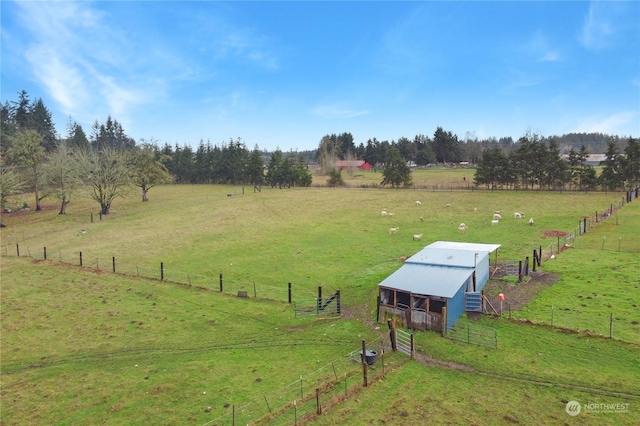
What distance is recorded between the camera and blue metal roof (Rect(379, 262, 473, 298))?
23203 millimetres

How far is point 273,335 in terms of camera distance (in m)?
23.2

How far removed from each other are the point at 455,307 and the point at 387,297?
12.8 feet

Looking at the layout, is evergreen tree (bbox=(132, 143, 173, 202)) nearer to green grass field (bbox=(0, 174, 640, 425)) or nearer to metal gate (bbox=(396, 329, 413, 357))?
green grass field (bbox=(0, 174, 640, 425))

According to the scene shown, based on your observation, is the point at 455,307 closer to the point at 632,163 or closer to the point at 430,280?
the point at 430,280

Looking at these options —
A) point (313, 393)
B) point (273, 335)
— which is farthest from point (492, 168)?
point (313, 393)

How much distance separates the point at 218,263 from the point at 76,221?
37.4 m

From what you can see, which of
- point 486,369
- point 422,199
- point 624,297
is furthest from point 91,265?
point 422,199

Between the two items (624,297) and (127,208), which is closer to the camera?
(624,297)

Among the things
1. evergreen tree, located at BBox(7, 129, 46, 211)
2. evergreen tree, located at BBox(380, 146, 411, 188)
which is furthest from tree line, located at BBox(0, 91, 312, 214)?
evergreen tree, located at BBox(380, 146, 411, 188)

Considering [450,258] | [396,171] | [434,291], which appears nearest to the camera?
[434,291]

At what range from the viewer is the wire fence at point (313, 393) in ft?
50.2

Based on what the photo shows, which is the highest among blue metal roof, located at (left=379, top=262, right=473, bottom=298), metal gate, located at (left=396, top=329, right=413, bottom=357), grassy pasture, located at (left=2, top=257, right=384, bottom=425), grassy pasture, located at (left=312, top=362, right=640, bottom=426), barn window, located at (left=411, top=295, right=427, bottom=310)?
blue metal roof, located at (left=379, top=262, right=473, bottom=298)

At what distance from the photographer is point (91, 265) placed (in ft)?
129

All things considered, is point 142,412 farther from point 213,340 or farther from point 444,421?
point 444,421
